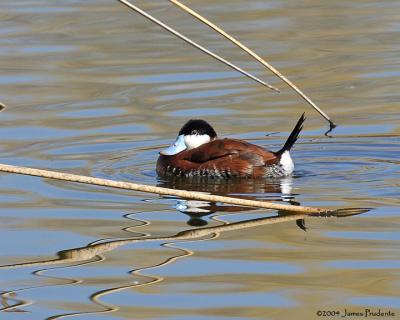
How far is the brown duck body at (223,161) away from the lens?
9438 mm

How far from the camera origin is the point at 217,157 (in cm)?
961

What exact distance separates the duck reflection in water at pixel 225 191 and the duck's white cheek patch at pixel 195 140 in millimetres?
340

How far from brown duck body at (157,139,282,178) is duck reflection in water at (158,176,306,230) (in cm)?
6

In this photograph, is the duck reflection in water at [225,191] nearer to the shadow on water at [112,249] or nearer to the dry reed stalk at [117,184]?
the shadow on water at [112,249]

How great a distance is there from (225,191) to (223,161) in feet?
1.56

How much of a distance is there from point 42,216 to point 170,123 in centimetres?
347

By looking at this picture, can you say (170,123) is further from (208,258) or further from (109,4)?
(109,4)

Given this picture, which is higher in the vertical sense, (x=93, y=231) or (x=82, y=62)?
(x=82, y=62)

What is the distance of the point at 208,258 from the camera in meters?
6.85

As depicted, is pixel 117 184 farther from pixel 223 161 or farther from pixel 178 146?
pixel 178 146

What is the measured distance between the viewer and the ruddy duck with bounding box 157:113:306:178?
938 cm

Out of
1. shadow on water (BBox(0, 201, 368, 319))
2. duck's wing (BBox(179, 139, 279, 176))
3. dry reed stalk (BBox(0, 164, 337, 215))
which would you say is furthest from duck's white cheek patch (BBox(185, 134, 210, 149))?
dry reed stalk (BBox(0, 164, 337, 215))

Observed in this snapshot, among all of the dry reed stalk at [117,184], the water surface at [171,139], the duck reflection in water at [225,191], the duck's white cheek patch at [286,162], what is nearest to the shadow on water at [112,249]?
the water surface at [171,139]

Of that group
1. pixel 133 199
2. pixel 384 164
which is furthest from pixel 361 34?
pixel 133 199
